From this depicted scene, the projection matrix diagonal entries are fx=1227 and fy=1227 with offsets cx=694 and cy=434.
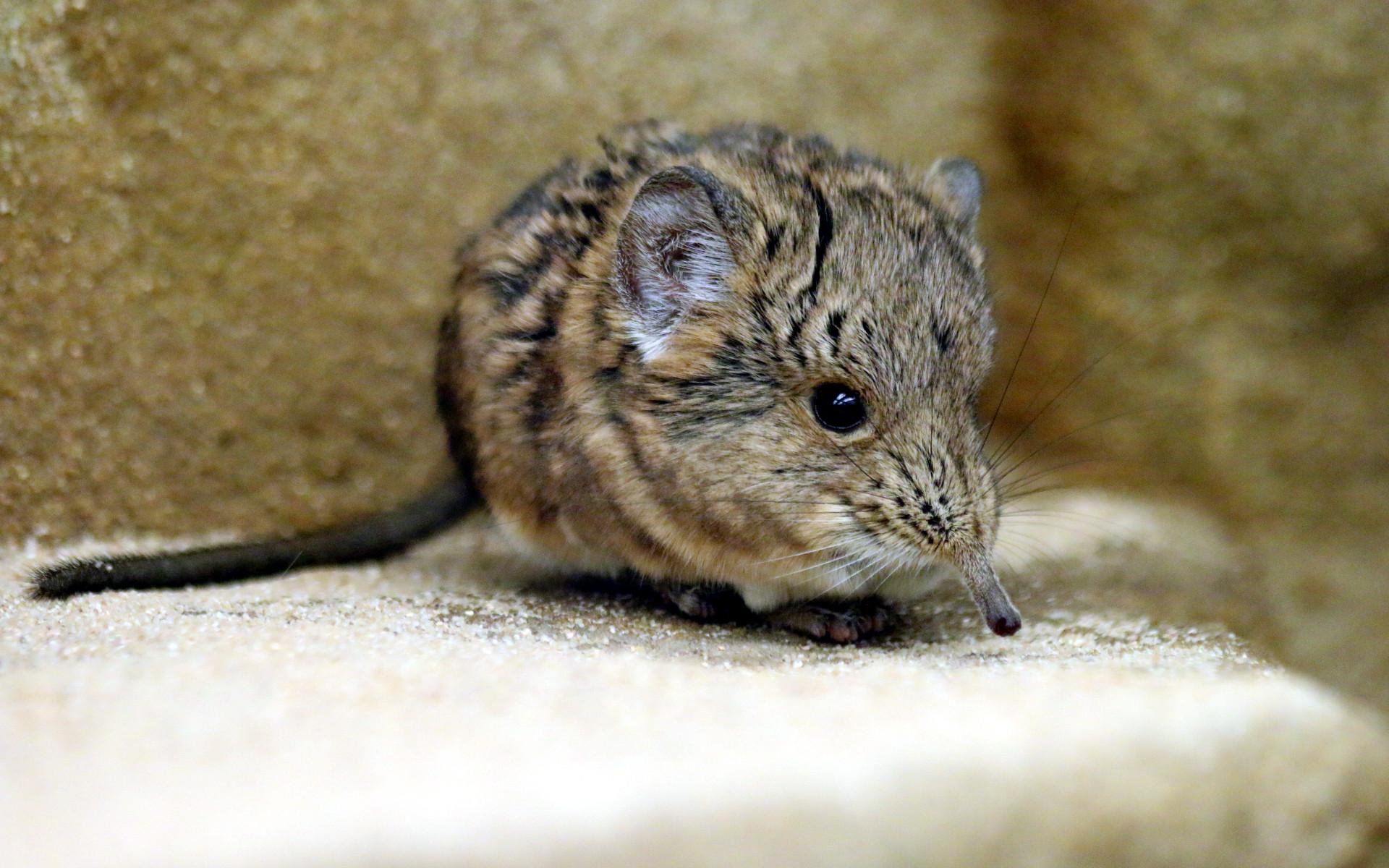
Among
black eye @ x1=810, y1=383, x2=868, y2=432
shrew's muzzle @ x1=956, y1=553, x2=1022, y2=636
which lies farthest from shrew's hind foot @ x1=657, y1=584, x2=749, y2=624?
shrew's muzzle @ x1=956, y1=553, x2=1022, y2=636

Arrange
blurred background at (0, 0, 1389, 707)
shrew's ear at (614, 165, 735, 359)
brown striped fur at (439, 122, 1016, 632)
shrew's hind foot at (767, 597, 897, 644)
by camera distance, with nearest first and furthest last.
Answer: brown striped fur at (439, 122, 1016, 632) → shrew's ear at (614, 165, 735, 359) → shrew's hind foot at (767, 597, 897, 644) → blurred background at (0, 0, 1389, 707)

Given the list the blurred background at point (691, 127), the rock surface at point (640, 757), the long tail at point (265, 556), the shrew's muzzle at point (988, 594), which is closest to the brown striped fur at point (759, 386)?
the shrew's muzzle at point (988, 594)

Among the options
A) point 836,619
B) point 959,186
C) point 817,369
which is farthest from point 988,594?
point 959,186

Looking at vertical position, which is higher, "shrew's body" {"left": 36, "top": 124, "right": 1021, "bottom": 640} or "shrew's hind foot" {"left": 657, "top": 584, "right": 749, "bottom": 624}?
"shrew's body" {"left": 36, "top": 124, "right": 1021, "bottom": 640}

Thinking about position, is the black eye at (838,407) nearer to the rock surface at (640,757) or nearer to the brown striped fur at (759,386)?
the brown striped fur at (759,386)

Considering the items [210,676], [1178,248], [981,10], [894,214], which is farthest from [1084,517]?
[210,676]

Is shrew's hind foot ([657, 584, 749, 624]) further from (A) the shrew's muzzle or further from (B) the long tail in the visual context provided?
(B) the long tail

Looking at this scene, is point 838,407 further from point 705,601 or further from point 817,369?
point 705,601
